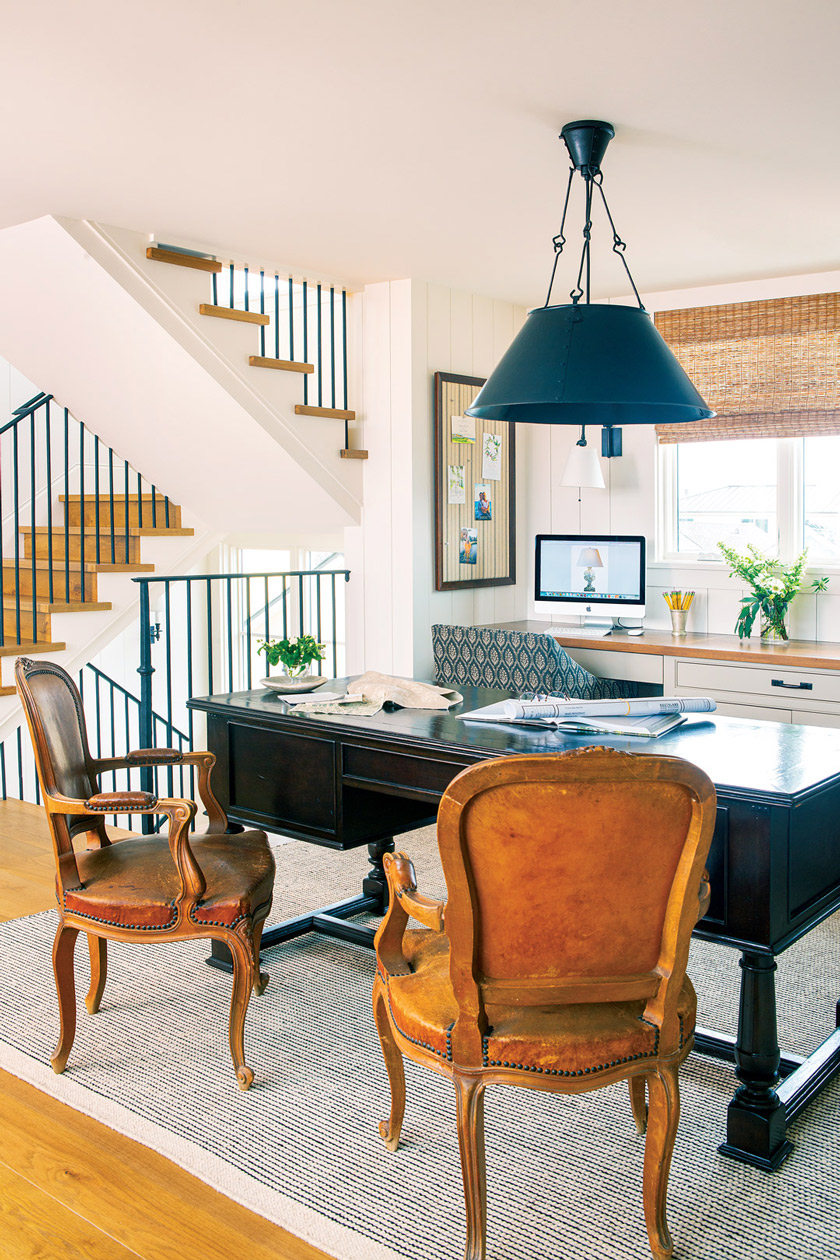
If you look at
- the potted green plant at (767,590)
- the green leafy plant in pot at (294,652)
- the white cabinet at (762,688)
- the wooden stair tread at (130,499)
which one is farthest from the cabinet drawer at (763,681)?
the wooden stair tread at (130,499)

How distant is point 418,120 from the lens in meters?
2.90

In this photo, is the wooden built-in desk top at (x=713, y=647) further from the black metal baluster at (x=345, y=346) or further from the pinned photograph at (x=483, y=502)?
the black metal baluster at (x=345, y=346)

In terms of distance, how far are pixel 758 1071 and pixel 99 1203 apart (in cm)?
133

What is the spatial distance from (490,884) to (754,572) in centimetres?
352

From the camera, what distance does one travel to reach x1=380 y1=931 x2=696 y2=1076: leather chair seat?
1724mm

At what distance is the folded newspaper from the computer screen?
242cm

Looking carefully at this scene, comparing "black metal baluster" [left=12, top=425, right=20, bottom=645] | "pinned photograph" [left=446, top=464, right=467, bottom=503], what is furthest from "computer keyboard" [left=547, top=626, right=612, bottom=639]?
"black metal baluster" [left=12, top=425, right=20, bottom=645]

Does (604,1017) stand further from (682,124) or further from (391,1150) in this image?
(682,124)

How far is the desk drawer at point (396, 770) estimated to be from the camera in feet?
8.21

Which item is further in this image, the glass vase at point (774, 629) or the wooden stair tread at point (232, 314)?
the glass vase at point (774, 629)

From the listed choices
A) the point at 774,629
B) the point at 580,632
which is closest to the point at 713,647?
the point at 774,629

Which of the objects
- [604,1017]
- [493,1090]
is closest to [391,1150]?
[493,1090]

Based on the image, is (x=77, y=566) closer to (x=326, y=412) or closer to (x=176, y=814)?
(x=326, y=412)

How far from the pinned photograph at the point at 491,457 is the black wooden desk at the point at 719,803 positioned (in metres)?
2.38
